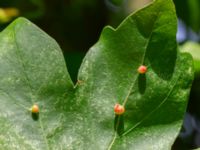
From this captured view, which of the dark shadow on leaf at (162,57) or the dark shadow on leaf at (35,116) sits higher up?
the dark shadow on leaf at (162,57)

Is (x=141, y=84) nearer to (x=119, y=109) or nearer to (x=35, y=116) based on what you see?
(x=119, y=109)

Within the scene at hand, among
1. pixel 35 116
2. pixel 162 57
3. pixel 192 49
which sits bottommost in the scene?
pixel 192 49

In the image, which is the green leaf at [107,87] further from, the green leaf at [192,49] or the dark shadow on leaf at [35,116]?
the green leaf at [192,49]

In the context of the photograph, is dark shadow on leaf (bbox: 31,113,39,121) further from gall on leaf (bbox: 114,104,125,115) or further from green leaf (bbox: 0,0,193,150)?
gall on leaf (bbox: 114,104,125,115)

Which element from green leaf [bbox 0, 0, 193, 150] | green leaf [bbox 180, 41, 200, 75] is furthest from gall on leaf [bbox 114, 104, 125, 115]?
green leaf [bbox 180, 41, 200, 75]

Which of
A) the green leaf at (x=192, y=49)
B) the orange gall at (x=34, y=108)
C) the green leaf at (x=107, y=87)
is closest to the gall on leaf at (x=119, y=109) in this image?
the green leaf at (x=107, y=87)

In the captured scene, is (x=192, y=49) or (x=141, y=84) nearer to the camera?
(x=141, y=84)

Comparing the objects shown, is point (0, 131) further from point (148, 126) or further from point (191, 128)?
point (191, 128)

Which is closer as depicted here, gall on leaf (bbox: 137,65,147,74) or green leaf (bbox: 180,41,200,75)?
gall on leaf (bbox: 137,65,147,74)

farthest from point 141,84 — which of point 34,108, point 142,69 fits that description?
point 34,108
